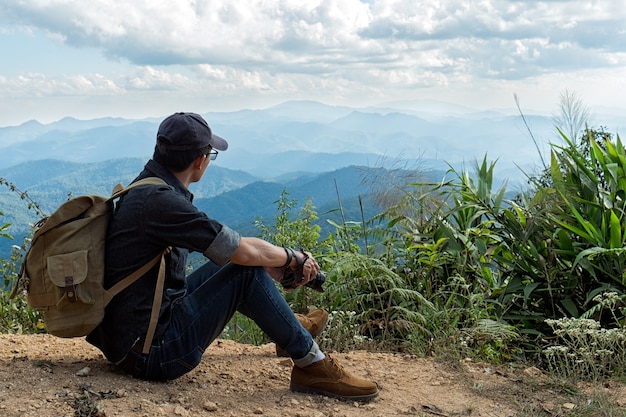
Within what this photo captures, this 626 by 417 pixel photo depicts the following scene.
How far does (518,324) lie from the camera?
14.8 ft

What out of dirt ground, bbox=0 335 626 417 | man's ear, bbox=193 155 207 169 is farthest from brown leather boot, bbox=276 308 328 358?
man's ear, bbox=193 155 207 169

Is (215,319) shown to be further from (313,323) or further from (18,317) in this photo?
(18,317)

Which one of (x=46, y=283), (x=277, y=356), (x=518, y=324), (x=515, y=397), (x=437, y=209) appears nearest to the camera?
(x=46, y=283)

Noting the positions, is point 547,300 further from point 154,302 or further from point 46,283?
point 46,283

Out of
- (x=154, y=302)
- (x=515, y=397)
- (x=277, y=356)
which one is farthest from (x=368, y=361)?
(x=154, y=302)

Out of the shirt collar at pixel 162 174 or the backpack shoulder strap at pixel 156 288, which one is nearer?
the backpack shoulder strap at pixel 156 288

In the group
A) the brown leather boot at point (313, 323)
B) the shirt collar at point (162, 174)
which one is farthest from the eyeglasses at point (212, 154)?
the brown leather boot at point (313, 323)

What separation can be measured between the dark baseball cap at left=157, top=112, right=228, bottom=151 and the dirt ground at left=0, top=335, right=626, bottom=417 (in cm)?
111

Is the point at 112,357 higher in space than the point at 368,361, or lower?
higher

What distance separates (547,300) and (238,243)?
9.06ft

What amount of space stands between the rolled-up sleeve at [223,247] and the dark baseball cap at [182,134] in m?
0.43

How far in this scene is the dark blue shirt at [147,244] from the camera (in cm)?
278

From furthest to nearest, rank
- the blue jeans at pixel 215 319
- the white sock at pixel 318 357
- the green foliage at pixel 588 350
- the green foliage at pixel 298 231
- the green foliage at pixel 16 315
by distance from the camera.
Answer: the green foliage at pixel 298 231 → the green foliage at pixel 16 315 → the green foliage at pixel 588 350 → the white sock at pixel 318 357 → the blue jeans at pixel 215 319

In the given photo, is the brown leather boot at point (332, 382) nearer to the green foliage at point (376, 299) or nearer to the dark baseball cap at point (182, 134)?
the green foliage at point (376, 299)
